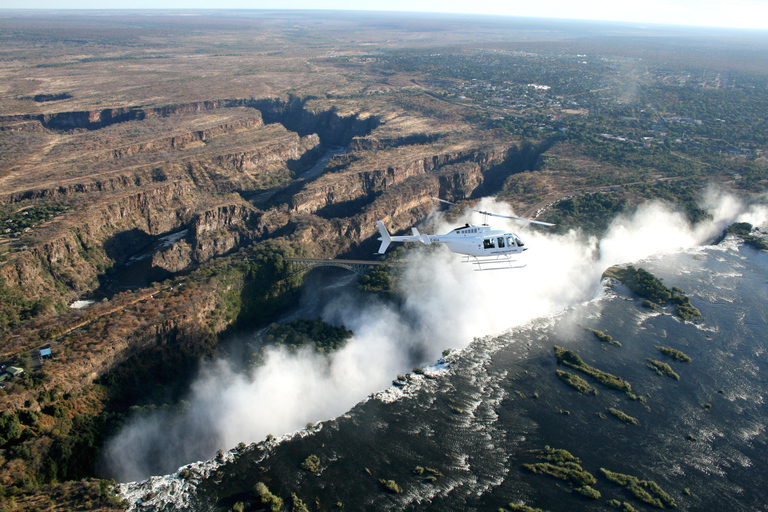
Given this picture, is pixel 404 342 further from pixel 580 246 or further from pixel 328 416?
pixel 580 246

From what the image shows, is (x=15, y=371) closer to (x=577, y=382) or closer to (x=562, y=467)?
(x=562, y=467)

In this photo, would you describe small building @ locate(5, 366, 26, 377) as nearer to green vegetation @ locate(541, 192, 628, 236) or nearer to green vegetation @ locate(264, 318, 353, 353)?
green vegetation @ locate(264, 318, 353, 353)

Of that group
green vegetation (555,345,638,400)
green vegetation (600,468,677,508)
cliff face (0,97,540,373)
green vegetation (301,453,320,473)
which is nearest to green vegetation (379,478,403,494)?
green vegetation (301,453,320,473)

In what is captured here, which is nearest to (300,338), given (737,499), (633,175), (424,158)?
(737,499)

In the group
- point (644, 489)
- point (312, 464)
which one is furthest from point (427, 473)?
point (644, 489)

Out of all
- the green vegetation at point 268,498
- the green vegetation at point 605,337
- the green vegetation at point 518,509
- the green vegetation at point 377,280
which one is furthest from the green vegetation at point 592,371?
the green vegetation at point 268,498

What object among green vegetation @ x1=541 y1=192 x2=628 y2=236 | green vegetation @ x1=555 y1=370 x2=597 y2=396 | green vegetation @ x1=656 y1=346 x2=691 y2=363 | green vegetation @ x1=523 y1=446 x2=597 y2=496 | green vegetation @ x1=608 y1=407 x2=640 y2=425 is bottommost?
green vegetation @ x1=523 y1=446 x2=597 y2=496

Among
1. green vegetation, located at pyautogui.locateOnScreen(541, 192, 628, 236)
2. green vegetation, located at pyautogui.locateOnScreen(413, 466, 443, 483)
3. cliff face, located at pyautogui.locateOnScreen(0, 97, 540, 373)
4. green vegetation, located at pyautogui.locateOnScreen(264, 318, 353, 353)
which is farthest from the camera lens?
green vegetation, located at pyautogui.locateOnScreen(541, 192, 628, 236)
